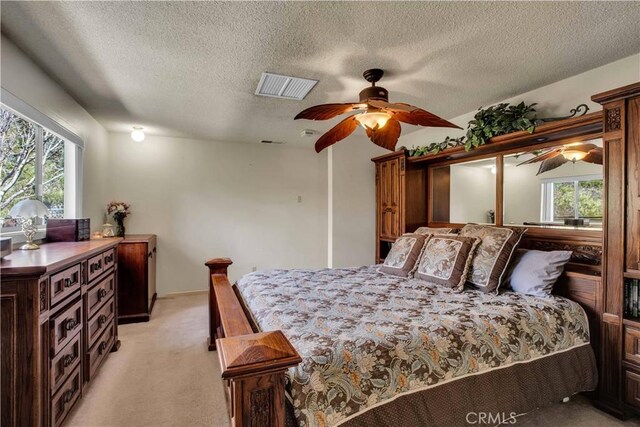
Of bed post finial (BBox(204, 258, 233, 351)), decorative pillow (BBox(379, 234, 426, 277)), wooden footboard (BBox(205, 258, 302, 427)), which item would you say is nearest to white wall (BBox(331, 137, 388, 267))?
decorative pillow (BBox(379, 234, 426, 277))

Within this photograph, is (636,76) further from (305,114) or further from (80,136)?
(80,136)

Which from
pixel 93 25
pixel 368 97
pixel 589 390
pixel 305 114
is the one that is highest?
pixel 93 25

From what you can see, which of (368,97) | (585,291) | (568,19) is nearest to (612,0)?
(568,19)

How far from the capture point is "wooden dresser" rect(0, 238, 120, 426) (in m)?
1.46

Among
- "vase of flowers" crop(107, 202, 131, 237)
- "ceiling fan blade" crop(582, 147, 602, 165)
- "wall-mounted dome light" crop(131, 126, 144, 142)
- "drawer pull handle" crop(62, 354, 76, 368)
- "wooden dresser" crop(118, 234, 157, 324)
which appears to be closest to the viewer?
"drawer pull handle" crop(62, 354, 76, 368)

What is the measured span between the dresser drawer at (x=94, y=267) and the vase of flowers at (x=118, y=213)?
2.04 meters

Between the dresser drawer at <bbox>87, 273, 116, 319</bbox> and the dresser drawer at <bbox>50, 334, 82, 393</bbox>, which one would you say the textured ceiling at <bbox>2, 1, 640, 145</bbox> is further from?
the dresser drawer at <bbox>50, 334, 82, 393</bbox>

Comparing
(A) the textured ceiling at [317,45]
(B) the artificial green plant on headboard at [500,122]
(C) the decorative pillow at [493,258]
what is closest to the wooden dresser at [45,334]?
(A) the textured ceiling at [317,45]

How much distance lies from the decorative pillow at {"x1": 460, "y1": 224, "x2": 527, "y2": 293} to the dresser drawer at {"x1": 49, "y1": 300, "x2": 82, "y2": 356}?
2.78 metres

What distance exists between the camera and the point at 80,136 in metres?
3.24

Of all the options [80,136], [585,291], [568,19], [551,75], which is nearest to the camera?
[568,19]

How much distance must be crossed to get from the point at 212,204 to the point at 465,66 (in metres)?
4.04

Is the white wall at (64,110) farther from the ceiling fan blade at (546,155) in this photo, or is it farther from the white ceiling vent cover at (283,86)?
the ceiling fan blade at (546,155)

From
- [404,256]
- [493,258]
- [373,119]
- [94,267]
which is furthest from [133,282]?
[493,258]
